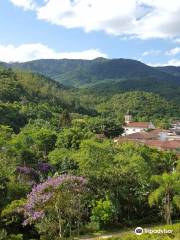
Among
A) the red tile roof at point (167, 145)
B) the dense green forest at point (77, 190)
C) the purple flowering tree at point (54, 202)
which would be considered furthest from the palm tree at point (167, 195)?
the red tile roof at point (167, 145)

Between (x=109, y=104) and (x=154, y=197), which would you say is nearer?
(x=154, y=197)

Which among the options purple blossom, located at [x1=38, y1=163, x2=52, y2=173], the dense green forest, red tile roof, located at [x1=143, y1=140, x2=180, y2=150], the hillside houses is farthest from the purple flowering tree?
red tile roof, located at [x1=143, y1=140, x2=180, y2=150]

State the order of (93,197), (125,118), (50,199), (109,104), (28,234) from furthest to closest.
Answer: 1. (109,104)
2. (125,118)
3. (93,197)
4. (28,234)
5. (50,199)

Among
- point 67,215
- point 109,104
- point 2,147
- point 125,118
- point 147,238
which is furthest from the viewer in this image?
point 109,104

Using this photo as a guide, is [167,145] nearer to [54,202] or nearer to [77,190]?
[77,190]

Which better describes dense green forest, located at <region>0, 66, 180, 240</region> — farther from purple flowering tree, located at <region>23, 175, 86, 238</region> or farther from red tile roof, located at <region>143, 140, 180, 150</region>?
red tile roof, located at <region>143, 140, 180, 150</region>

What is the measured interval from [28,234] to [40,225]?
396cm

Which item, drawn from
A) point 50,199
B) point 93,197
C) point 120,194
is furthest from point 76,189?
point 120,194

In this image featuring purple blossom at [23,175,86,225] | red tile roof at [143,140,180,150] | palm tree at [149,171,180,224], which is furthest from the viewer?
red tile roof at [143,140,180,150]

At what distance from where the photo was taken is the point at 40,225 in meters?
20.7

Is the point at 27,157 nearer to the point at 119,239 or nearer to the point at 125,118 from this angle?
the point at 119,239

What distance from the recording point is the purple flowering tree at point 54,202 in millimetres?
20141

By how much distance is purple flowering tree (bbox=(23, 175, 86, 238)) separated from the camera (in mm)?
20141

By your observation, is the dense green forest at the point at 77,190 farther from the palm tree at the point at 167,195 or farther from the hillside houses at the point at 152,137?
the hillside houses at the point at 152,137
